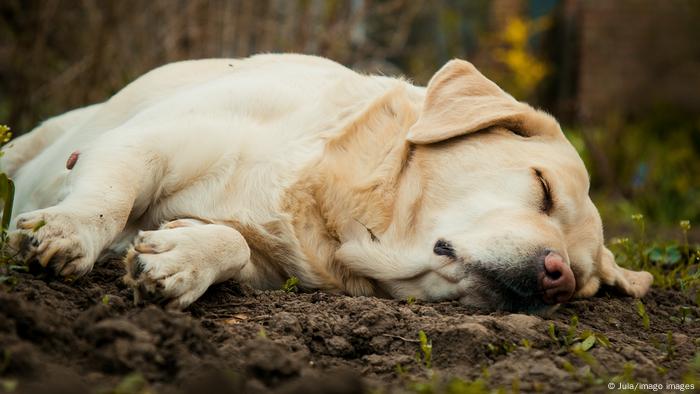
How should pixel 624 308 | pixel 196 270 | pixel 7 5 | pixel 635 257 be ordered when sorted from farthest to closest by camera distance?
pixel 7 5, pixel 635 257, pixel 624 308, pixel 196 270

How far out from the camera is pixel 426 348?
267cm

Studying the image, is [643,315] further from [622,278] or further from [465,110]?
[465,110]

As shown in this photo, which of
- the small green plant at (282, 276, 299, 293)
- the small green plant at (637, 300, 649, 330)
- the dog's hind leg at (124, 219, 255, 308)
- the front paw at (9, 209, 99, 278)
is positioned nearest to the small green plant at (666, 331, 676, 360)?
the small green plant at (637, 300, 649, 330)

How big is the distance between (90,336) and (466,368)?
1.14 meters

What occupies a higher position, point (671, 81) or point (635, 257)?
point (635, 257)

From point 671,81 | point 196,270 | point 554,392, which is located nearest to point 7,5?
point 196,270

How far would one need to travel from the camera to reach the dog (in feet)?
10.6

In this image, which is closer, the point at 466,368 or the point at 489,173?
the point at 466,368

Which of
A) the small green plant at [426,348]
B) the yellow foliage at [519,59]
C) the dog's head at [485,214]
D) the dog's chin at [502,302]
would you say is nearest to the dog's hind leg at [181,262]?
the dog's head at [485,214]

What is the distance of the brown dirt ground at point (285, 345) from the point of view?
209cm

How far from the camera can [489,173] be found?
3531 mm

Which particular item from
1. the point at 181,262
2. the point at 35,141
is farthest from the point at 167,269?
the point at 35,141

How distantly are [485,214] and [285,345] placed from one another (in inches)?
46.0

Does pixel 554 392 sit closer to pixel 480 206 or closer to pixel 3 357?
pixel 480 206
